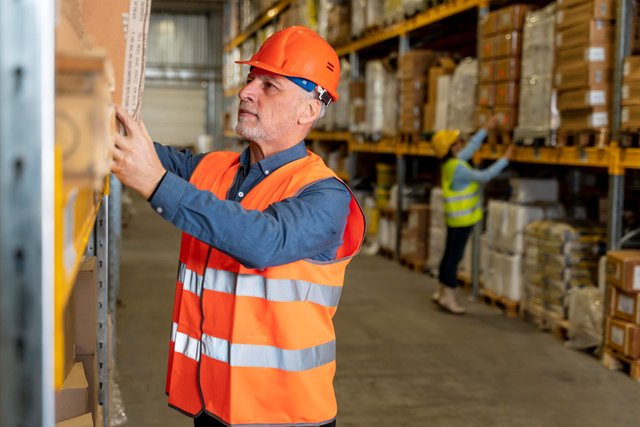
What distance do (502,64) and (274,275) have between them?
5.86 meters

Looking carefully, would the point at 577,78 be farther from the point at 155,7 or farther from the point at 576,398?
the point at 155,7

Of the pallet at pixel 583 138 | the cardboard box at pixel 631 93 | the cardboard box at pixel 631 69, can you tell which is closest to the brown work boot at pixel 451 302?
the pallet at pixel 583 138

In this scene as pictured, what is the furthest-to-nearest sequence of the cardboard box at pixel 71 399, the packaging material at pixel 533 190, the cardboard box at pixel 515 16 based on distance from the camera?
the packaging material at pixel 533 190 < the cardboard box at pixel 515 16 < the cardboard box at pixel 71 399

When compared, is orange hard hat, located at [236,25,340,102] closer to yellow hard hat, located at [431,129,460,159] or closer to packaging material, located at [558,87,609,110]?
packaging material, located at [558,87,609,110]

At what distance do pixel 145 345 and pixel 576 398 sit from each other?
10.9 feet

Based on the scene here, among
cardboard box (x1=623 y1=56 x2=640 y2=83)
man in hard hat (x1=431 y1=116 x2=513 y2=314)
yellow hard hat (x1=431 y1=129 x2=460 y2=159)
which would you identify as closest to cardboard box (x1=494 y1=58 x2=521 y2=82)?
man in hard hat (x1=431 y1=116 x2=513 y2=314)

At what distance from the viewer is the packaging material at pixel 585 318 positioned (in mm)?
6113

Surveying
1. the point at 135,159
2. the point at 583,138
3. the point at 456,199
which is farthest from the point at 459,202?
the point at 135,159

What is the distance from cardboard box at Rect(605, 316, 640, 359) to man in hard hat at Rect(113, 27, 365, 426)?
3.71m

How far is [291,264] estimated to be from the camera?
2.23 meters

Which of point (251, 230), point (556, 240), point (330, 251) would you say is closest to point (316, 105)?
point (330, 251)

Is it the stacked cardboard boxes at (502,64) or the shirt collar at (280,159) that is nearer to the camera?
the shirt collar at (280,159)

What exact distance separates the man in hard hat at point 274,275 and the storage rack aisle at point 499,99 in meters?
4.07

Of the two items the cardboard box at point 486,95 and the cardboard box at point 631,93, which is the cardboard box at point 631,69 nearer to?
the cardboard box at point 631,93
